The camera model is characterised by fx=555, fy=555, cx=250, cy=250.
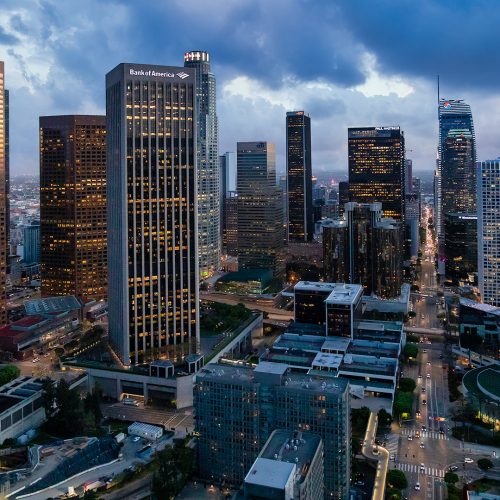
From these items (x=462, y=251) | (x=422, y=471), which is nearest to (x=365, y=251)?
(x=462, y=251)

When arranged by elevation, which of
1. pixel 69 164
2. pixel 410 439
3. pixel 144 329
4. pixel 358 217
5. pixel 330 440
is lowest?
pixel 410 439

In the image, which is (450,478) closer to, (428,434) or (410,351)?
(428,434)

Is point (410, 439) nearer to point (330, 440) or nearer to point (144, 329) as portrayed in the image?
point (330, 440)

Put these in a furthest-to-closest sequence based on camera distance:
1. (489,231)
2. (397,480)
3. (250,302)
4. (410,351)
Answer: (250,302) < (489,231) < (410,351) < (397,480)

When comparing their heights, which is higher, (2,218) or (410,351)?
(2,218)

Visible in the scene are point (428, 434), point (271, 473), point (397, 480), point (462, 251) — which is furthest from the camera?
point (462, 251)

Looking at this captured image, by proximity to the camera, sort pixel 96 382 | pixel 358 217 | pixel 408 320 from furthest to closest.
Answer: pixel 358 217
pixel 408 320
pixel 96 382

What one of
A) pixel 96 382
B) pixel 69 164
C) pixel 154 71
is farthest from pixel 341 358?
pixel 69 164
